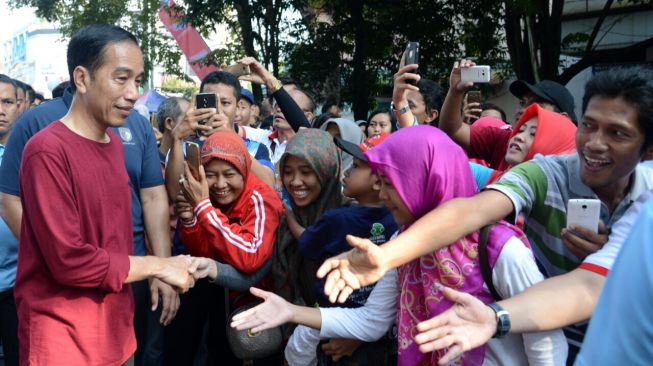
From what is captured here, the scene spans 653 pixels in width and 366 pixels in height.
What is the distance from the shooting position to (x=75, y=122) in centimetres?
245

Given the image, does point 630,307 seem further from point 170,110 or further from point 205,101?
point 170,110

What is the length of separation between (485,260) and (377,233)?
872mm

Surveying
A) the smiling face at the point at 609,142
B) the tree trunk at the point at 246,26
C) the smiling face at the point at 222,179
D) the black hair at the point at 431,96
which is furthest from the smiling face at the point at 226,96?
the tree trunk at the point at 246,26

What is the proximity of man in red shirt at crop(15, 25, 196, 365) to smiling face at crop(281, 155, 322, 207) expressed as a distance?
2.88 ft

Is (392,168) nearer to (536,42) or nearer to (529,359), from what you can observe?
(529,359)

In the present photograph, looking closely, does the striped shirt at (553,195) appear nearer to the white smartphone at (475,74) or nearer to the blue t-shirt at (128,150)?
the white smartphone at (475,74)

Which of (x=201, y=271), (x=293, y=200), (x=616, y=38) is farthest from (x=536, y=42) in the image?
(x=201, y=271)

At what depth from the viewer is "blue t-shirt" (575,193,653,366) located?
0.96 meters

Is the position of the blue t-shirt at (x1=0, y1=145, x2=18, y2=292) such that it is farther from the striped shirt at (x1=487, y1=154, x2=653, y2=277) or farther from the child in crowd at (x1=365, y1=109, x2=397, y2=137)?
the child in crowd at (x1=365, y1=109, x2=397, y2=137)

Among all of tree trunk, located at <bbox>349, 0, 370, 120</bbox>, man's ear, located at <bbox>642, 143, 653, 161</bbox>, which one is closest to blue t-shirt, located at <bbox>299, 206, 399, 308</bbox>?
man's ear, located at <bbox>642, 143, 653, 161</bbox>

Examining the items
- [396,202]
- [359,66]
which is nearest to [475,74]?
[396,202]

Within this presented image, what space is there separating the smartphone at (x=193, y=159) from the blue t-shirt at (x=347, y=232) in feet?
2.15

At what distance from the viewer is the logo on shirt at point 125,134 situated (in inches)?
122

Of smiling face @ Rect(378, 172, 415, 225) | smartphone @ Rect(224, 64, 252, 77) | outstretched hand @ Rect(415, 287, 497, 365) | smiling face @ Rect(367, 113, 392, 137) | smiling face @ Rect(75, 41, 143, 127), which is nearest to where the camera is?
outstretched hand @ Rect(415, 287, 497, 365)
